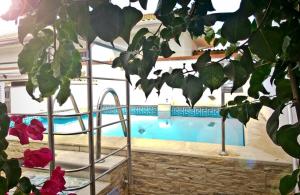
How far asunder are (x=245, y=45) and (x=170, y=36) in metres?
0.19

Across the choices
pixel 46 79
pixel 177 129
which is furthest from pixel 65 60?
pixel 177 129

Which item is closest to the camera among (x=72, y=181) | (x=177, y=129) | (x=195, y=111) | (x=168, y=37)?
(x=168, y=37)

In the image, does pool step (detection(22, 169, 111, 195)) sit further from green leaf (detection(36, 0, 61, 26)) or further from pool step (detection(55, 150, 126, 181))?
green leaf (detection(36, 0, 61, 26))

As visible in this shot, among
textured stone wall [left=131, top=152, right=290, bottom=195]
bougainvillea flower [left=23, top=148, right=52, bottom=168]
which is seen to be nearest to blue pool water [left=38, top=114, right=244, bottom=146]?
textured stone wall [left=131, top=152, right=290, bottom=195]

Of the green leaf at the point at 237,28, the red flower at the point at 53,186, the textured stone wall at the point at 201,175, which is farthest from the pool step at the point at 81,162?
the green leaf at the point at 237,28

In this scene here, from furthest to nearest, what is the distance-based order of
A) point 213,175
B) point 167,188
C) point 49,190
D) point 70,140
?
point 70,140 < point 167,188 < point 213,175 < point 49,190

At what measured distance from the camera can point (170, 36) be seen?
1.60 ft

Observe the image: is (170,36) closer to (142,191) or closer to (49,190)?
(49,190)

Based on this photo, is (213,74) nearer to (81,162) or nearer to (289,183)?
(289,183)

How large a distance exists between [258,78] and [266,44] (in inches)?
10.8

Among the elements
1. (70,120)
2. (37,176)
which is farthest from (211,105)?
(37,176)

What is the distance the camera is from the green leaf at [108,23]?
0.91ft

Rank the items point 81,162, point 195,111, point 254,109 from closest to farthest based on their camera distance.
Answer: point 254,109 → point 81,162 → point 195,111

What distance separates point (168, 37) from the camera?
49 centimetres
